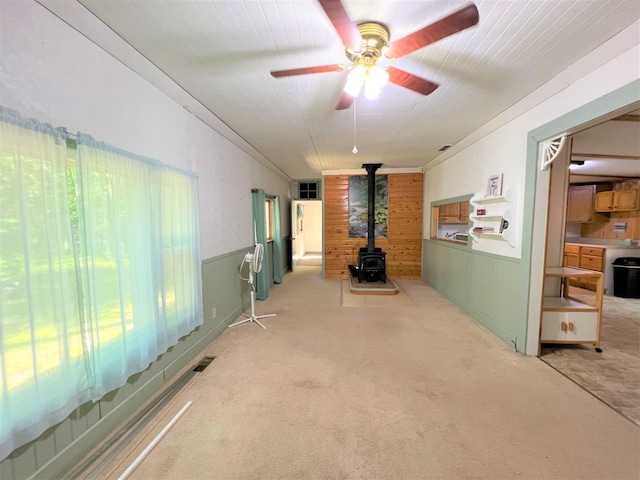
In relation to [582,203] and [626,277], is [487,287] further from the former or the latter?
[582,203]

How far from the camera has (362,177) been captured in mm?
5953

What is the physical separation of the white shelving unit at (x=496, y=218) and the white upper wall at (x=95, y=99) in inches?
133

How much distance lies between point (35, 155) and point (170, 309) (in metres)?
1.40

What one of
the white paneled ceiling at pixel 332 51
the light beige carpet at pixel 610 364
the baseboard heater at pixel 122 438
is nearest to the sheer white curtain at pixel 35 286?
A: the baseboard heater at pixel 122 438

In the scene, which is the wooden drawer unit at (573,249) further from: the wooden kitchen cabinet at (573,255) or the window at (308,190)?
the window at (308,190)

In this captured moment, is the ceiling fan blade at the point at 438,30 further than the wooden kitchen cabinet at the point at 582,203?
No

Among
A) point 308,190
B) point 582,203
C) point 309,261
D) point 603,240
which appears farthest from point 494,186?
point 309,261

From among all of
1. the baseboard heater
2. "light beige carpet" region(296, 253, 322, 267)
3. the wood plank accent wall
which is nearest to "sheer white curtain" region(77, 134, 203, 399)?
the baseboard heater

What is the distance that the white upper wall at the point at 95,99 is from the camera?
3.92 ft

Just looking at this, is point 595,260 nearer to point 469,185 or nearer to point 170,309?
point 469,185

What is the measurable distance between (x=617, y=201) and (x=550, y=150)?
4486 mm

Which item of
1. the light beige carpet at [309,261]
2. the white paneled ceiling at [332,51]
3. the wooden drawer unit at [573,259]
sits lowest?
the light beige carpet at [309,261]

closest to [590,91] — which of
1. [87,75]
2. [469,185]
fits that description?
[469,185]

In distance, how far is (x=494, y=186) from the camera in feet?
10.3
